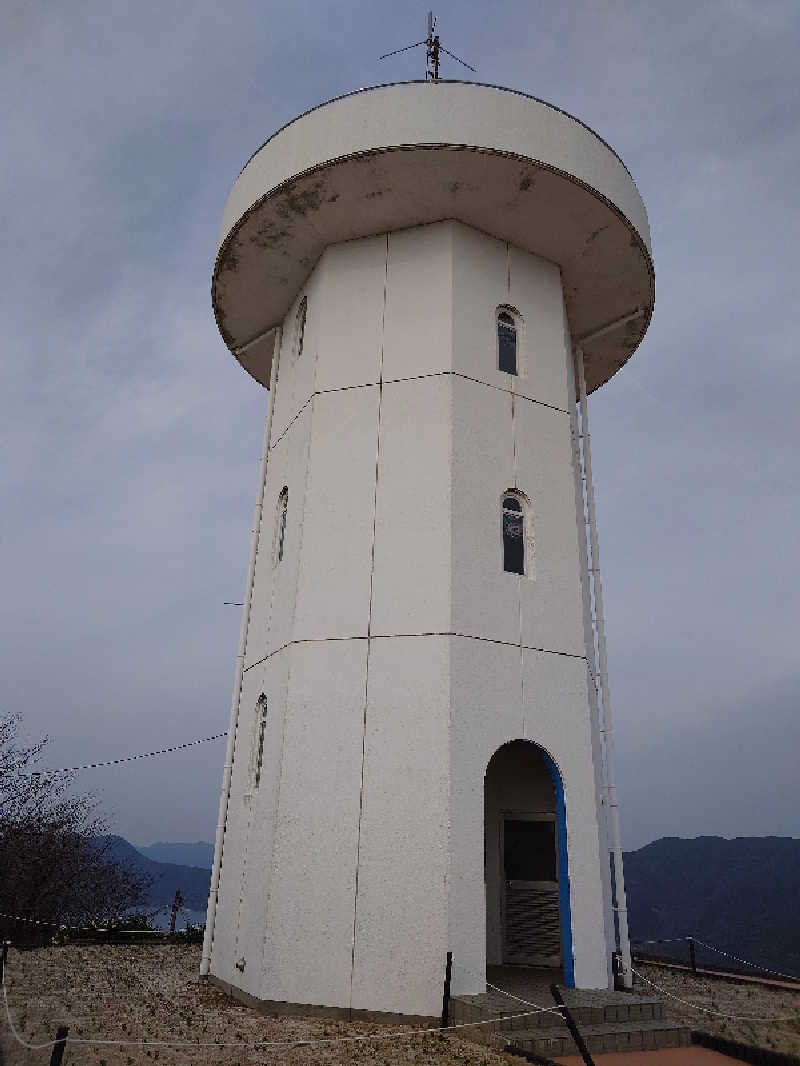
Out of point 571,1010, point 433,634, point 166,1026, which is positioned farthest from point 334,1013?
point 433,634

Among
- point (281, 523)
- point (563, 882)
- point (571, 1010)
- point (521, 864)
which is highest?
point (281, 523)

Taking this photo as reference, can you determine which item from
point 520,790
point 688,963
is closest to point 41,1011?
point 520,790

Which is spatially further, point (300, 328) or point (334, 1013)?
point (300, 328)

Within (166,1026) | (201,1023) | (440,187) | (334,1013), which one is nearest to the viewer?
(166,1026)

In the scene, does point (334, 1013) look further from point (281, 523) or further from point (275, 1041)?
point (281, 523)

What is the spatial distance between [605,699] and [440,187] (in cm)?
764

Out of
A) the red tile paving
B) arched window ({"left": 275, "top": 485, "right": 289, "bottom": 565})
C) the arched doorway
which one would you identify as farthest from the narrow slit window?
the red tile paving

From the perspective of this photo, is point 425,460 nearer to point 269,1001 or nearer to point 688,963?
point 269,1001

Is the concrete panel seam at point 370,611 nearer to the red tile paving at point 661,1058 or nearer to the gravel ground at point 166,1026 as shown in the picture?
the gravel ground at point 166,1026

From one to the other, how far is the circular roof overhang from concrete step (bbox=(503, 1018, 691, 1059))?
33.8 ft

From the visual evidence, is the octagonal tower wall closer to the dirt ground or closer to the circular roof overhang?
the circular roof overhang

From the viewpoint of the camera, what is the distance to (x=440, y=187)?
11289 mm

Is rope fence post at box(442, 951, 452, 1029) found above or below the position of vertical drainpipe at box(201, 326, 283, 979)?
below

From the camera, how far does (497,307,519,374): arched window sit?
1182 centimetres
